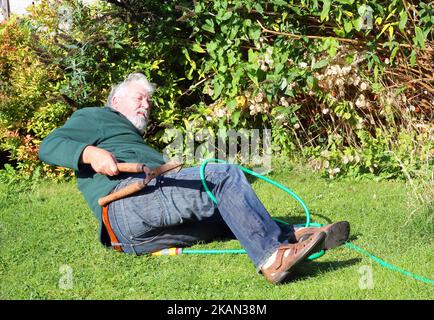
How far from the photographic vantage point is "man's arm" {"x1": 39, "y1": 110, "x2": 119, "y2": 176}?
398 cm

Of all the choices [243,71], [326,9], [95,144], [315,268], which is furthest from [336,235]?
[243,71]

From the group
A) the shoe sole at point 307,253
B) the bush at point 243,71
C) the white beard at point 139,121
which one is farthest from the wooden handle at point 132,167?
the bush at point 243,71

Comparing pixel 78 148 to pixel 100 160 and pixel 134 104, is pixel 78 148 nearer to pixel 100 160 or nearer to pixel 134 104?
pixel 100 160

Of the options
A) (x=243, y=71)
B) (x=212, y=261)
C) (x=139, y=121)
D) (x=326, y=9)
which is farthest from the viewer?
(x=243, y=71)

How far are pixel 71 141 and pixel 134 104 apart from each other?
646 millimetres

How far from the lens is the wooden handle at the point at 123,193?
12.8 ft

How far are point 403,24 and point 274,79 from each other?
1.16 meters

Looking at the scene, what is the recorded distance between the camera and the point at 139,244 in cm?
434

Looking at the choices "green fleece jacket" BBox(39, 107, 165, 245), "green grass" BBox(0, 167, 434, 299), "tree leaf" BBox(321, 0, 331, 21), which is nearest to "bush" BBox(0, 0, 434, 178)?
"tree leaf" BBox(321, 0, 331, 21)

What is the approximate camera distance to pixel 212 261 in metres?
4.25

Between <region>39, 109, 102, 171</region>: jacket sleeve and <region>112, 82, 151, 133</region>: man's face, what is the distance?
1.03 feet

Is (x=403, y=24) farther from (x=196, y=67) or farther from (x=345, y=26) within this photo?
(x=196, y=67)

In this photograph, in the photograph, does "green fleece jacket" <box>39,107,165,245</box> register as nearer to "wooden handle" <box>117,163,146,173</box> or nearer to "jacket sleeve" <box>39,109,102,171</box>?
"jacket sleeve" <box>39,109,102,171</box>

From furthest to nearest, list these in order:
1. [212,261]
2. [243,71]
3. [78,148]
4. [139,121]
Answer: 1. [243,71]
2. [139,121]
3. [212,261]
4. [78,148]
